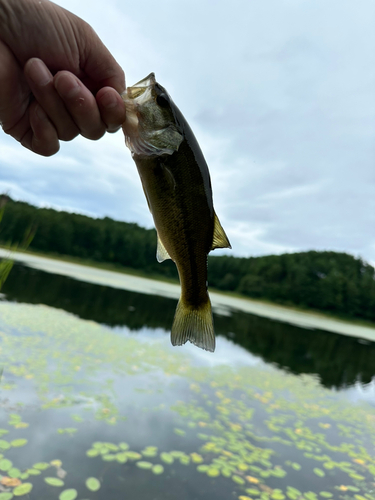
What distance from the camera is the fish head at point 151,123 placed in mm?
1720

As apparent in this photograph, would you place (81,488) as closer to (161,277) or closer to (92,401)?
(92,401)

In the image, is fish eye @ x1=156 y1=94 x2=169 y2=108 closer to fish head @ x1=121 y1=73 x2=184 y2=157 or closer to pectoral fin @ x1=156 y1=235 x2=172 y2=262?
fish head @ x1=121 y1=73 x2=184 y2=157

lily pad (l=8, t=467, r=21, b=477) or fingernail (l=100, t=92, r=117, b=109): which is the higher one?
fingernail (l=100, t=92, r=117, b=109)

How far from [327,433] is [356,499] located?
7.64 feet

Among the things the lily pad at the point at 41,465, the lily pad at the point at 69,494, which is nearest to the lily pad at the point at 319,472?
the lily pad at the point at 69,494

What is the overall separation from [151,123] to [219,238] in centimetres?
71

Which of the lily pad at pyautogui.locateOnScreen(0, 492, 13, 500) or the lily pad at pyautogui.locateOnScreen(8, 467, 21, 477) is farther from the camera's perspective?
the lily pad at pyautogui.locateOnScreen(8, 467, 21, 477)

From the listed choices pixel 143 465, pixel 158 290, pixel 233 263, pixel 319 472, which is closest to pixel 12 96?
pixel 143 465

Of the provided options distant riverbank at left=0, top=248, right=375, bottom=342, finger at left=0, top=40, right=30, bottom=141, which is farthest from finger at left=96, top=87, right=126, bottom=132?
distant riverbank at left=0, top=248, right=375, bottom=342

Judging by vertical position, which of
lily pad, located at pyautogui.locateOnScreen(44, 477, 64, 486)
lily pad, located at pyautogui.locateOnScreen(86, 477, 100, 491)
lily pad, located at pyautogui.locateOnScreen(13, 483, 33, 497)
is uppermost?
lily pad, located at pyautogui.locateOnScreen(86, 477, 100, 491)

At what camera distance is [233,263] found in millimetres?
45625

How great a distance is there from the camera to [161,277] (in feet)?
151

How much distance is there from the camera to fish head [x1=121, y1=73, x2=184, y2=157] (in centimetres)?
172

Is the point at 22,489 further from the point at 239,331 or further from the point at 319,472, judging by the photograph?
the point at 239,331
